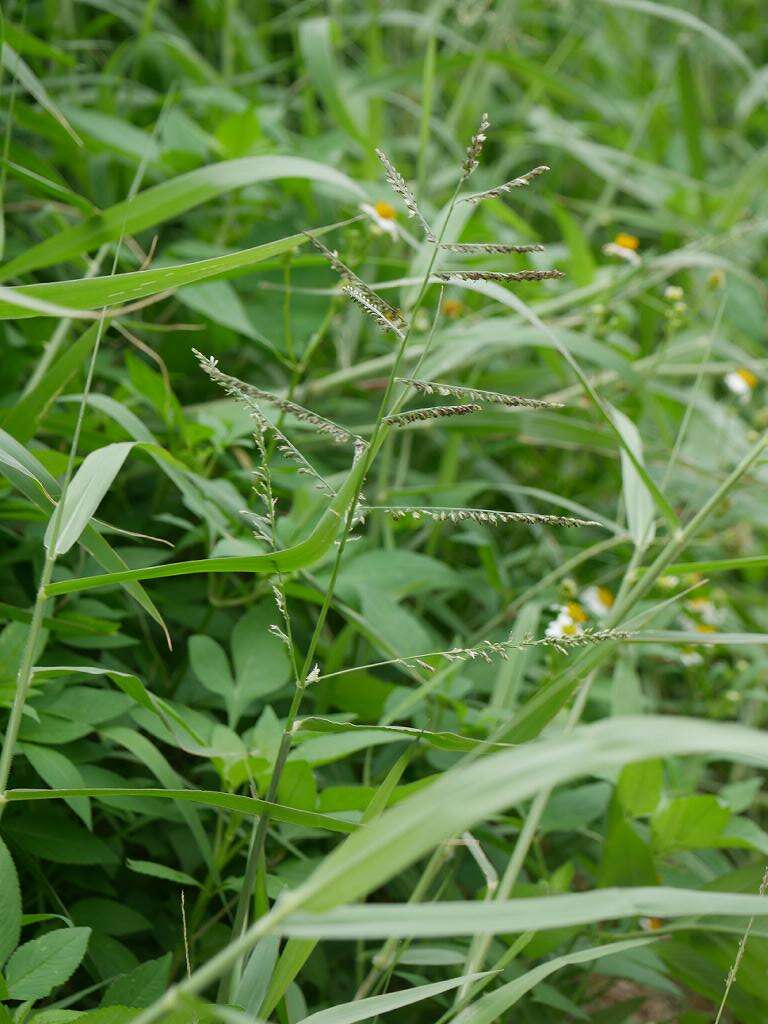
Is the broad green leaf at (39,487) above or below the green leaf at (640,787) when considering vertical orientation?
above

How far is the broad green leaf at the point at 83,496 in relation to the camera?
0.60 metres

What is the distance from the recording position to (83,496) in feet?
2.09

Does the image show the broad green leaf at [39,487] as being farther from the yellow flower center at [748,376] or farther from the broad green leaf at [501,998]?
the yellow flower center at [748,376]

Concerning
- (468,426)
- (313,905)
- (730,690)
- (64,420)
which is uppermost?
(313,905)

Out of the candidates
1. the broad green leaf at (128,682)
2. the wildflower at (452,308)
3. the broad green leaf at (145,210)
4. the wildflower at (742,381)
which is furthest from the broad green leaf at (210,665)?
the wildflower at (742,381)

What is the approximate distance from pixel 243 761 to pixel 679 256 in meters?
0.79

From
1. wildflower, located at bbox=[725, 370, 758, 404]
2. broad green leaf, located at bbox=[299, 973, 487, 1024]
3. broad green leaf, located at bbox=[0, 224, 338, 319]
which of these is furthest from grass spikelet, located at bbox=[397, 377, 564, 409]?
wildflower, located at bbox=[725, 370, 758, 404]

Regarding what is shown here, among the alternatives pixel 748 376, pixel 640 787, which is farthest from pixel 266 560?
pixel 748 376

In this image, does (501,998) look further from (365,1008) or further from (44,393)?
(44,393)

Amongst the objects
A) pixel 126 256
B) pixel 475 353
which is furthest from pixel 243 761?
pixel 475 353

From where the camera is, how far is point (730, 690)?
123 cm

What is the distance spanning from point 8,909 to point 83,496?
0.24m

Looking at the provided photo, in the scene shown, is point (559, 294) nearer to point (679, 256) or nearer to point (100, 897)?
point (679, 256)

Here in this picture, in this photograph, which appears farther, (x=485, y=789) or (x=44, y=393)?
(x=44, y=393)
